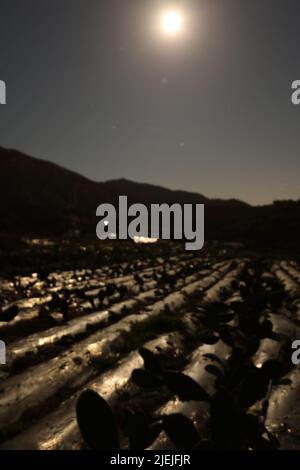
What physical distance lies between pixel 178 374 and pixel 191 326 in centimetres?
291

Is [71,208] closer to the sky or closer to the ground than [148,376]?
closer to the sky

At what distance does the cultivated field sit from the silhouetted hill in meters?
27.5

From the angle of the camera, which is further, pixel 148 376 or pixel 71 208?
pixel 71 208

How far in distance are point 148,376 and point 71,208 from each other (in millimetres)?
51533

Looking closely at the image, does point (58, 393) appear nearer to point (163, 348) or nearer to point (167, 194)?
point (163, 348)

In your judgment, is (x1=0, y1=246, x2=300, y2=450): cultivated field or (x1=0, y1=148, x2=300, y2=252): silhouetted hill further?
(x1=0, y1=148, x2=300, y2=252): silhouetted hill

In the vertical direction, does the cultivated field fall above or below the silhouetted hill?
below

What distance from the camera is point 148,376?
6.53 feet

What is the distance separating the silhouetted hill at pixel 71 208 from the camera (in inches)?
1454

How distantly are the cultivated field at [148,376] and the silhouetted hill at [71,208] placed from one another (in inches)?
1084

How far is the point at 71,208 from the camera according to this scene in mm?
52000

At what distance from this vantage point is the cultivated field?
1651 millimetres
